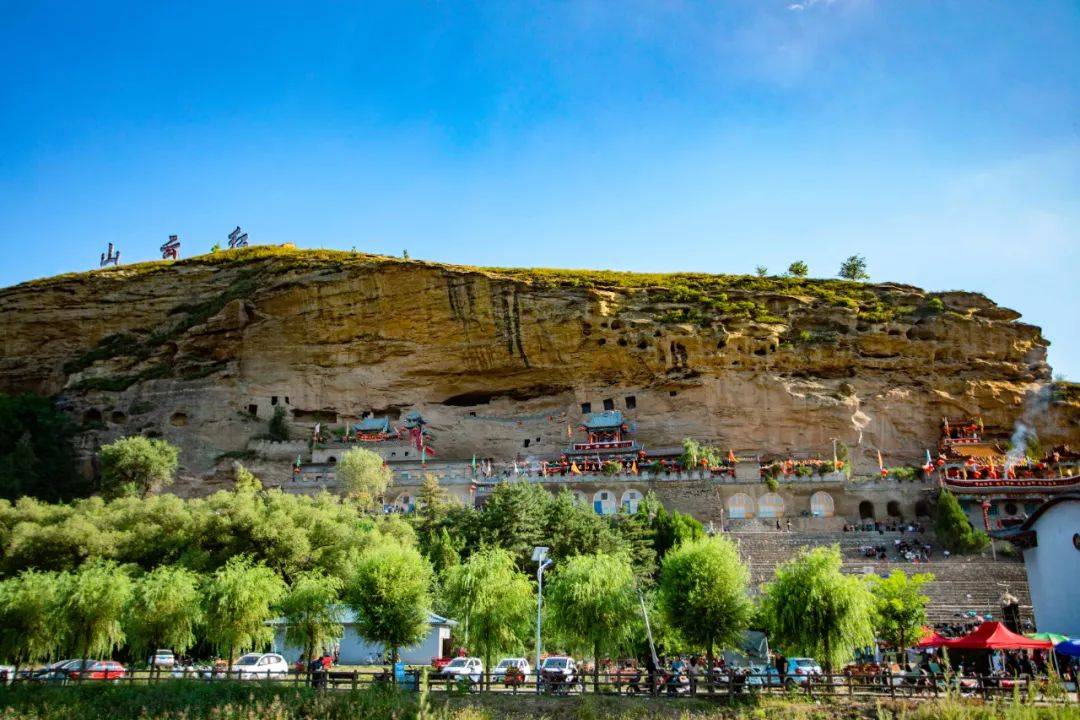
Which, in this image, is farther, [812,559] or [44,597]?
[44,597]

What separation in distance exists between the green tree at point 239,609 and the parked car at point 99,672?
113 inches

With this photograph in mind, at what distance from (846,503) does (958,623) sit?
52.9 feet

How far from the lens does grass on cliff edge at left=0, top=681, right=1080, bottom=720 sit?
19.0 meters

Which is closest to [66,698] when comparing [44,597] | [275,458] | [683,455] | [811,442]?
[44,597]

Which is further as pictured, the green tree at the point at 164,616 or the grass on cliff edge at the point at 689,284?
the grass on cliff edge at the point at 689,284

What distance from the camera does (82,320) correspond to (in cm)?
5997

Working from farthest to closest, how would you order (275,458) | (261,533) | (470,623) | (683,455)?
(275,458) → (683,455) → (261,533) → (470,623)

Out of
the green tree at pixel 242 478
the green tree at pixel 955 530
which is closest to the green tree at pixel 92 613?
the green tree at pixel 242 478

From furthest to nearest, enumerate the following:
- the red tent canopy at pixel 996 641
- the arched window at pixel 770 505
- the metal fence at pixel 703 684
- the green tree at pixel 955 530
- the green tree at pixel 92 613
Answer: the arched window at pixel 770 505 < the green tree at pixel 955 530 < the green tree at pixel 92 613 < the red tent canopy at pixel 996 641 < the metal fence at pixel 703 684

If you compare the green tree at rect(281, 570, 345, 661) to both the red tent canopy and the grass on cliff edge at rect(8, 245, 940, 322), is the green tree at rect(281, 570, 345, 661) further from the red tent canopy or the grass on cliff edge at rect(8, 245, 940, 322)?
the grass on cliff edge at rect(8, 245, 940, 322)

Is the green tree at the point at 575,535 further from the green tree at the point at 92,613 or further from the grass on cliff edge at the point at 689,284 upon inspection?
the grass on cliff edge at the point at 689,284

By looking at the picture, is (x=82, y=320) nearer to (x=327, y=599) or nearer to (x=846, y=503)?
(x=327, y=599)

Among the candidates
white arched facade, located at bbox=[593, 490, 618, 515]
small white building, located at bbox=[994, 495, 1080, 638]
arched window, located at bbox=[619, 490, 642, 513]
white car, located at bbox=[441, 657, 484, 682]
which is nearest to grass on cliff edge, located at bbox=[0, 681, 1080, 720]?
white car, located at bbox=[441, 657, 484, 682]

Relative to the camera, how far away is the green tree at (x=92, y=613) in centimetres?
2630
